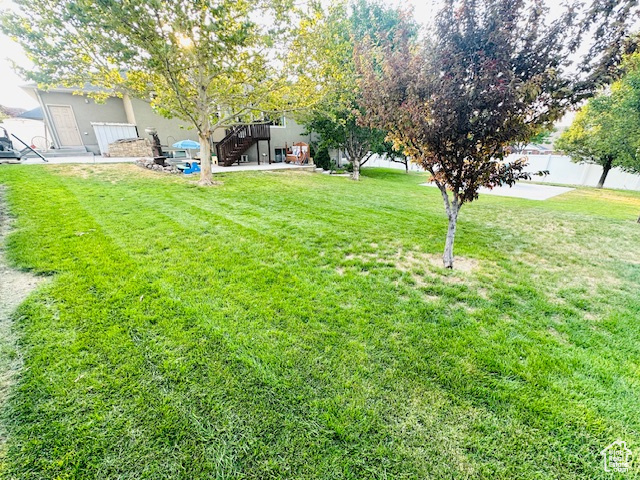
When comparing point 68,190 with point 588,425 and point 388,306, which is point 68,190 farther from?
point 588,425

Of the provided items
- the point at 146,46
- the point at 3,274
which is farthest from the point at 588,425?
the point at 146,46

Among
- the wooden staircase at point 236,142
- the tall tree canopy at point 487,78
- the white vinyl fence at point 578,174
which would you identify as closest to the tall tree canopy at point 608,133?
the white vinyl fence at point 578,174

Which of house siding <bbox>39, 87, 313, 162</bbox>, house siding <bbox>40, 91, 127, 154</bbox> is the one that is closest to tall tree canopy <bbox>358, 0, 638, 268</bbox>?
house siding <bbox>39, 87, 313, 162</bbox>

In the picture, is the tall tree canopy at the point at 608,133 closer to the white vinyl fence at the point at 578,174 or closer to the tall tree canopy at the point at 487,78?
the white vinyl fence at the point at 578,174

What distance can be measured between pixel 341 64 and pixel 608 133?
14735 mm

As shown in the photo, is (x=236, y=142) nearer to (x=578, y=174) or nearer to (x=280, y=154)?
(x=280, y=154)

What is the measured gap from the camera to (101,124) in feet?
45.1

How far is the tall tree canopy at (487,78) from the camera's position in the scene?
2.85m

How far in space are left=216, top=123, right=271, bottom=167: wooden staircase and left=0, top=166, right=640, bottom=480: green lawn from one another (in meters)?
10.9

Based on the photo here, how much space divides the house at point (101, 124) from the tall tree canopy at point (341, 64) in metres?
2.85

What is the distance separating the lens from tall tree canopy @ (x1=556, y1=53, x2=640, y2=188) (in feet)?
33.0

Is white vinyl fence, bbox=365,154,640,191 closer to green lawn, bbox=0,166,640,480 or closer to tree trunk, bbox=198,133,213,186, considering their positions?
tree trunk, bbox=198,133,213,186

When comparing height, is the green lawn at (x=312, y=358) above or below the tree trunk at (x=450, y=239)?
below

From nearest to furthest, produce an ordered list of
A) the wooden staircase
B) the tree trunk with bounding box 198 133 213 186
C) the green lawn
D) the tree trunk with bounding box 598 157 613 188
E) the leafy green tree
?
the green lawn, the tree trunk with bounding box 198 133 213 186, the leafy green tree, the wooden staircase, the tree trunk with bounding box 598 157 613 188
